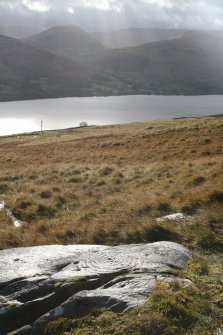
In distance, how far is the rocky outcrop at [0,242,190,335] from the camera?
22.7 ft

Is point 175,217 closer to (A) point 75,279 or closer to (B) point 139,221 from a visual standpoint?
(B) point 139,221

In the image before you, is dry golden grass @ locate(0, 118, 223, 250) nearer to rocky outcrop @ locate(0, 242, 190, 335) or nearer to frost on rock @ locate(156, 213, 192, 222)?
frost on rock @ locate(156, 213, 192, 222)

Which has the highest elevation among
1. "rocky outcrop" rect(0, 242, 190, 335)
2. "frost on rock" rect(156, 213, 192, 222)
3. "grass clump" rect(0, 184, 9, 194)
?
"grass clump" rect(0, 184, 9, 194)

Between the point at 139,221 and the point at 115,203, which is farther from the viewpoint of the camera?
the point at 115,203

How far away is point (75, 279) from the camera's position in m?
7.68

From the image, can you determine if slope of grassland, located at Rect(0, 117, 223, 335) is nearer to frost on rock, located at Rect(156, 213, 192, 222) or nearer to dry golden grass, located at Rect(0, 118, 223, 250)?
dry golden grass, located at Rect(0, 118, 223, 250)

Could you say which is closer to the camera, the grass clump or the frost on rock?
the frost on rock

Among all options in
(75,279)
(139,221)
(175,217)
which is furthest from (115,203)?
(75,279)

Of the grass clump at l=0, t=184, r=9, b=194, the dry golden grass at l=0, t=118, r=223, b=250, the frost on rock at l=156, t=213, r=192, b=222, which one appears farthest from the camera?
the grass clump at l=0, t=184, r=9, b=194

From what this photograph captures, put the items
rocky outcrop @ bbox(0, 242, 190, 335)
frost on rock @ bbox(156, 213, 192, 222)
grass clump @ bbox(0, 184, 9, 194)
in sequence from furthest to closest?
grass clump @ bbox(0, 184, 9, 194)
frost on rock @ bbox(156, 213, 192, 222)
rocky outcrop @ bbox(0, 242, 190, 335)

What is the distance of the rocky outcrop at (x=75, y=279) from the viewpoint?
6934 millimetres

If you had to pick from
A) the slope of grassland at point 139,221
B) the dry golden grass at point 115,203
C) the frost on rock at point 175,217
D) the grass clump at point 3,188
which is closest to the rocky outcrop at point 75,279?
the slope of grassland at point 139,221

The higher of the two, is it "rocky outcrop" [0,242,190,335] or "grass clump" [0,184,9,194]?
"grass clump" [0,184,9,194]

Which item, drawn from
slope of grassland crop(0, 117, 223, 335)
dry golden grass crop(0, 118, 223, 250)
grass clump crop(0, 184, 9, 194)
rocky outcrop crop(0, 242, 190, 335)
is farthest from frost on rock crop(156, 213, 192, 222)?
grass clump crop(0, 184, 9, 194)
